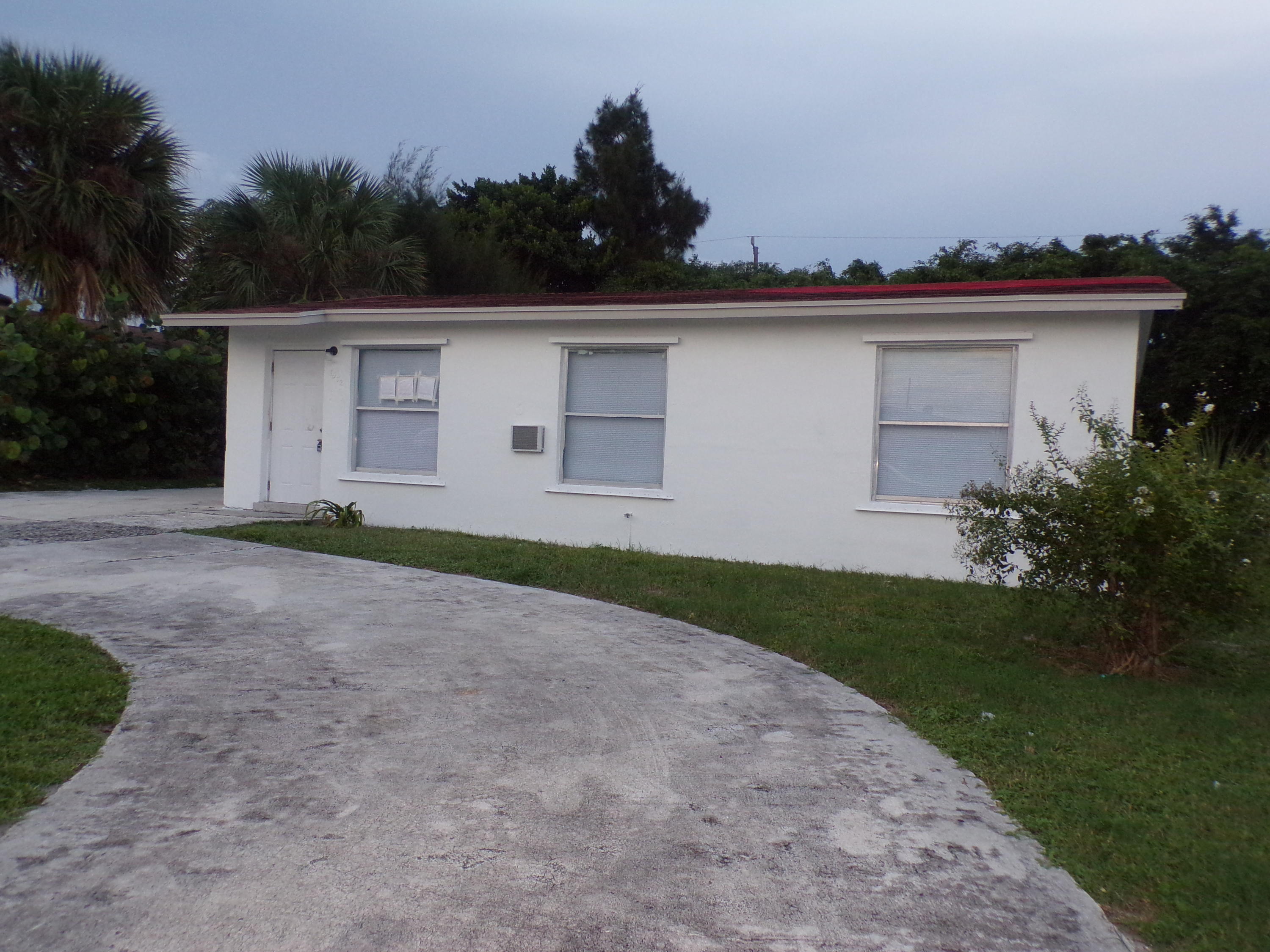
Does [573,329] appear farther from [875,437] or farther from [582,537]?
[875,437]

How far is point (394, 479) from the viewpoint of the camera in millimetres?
12617

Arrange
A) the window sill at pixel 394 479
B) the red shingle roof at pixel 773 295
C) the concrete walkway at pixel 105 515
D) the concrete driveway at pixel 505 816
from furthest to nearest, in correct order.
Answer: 1. the window sill at pixel 394 479
2. the concrete walkway at pixel 105 515
3. the red shingle roof at pixel 773 295
4. the concrete driveway at pixel 505 816

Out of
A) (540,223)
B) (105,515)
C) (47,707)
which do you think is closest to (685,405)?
(105,515)

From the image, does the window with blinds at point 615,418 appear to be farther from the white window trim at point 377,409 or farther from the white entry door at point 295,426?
the white entry door at point 295,426

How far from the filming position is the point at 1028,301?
31.3 feet

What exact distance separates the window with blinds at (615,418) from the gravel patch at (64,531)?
4.38 meters

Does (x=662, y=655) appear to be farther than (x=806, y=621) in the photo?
No

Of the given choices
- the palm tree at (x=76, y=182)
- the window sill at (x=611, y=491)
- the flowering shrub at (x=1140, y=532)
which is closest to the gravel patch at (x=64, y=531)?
the window sill at (x=611, y=491)

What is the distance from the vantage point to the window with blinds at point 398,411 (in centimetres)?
1254

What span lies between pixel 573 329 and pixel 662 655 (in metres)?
5.65

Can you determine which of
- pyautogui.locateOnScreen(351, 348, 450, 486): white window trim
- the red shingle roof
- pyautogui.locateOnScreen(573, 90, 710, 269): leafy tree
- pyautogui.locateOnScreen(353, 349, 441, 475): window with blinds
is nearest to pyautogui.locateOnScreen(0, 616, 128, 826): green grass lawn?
pyautogui.locateOnScreen(351, 348, 450, 486): white window trim

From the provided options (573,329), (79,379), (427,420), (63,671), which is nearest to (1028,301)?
(573,329)

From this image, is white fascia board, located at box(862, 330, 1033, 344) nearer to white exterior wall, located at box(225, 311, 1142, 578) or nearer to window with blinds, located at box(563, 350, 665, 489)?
white exterior wall, located at box(225, 311, 1142, 578)

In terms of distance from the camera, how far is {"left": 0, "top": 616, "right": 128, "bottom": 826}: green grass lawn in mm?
4242
